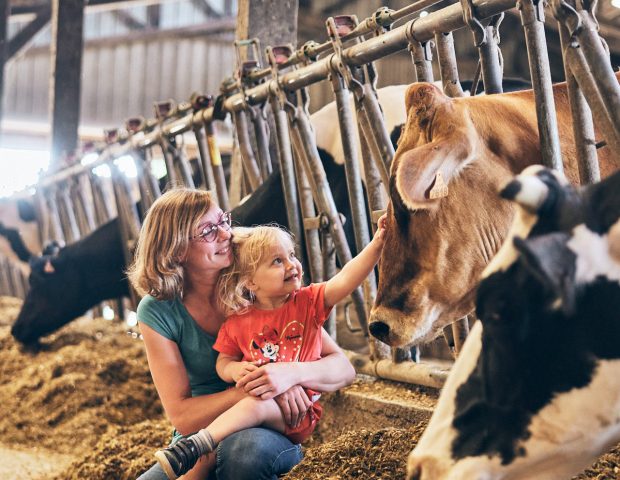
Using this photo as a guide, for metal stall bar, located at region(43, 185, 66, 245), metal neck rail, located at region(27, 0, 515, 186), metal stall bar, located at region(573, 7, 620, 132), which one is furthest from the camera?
metal stall bar, located at region(43, 185, 66, 245)

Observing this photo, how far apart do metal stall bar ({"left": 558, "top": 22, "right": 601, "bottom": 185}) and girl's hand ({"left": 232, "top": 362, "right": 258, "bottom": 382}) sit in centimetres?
93

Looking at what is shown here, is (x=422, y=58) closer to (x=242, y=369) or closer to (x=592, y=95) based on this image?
(x=592, y=95)

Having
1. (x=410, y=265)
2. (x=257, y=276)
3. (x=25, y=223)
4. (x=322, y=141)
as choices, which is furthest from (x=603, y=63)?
(x=25, y=223)

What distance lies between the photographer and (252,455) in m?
2.08

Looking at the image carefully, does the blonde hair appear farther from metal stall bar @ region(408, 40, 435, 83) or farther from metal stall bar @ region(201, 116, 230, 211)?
metal stall bar @ region(201, 116, 230, 211)

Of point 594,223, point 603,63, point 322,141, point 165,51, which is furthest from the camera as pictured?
point 165,51

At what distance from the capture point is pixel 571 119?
222 centimetres

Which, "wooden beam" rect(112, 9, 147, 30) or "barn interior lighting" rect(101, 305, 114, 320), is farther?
"wooden beam" rect(112, 9, 147, 30)

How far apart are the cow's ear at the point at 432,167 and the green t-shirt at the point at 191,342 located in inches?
29.2

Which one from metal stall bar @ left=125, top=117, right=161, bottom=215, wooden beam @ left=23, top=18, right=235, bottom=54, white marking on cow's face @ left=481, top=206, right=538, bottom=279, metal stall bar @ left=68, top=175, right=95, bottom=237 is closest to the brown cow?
white marking on cow's face @ left=481, top=206, right=538, bottom=279

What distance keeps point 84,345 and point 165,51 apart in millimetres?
14231

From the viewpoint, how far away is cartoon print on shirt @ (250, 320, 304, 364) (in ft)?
7.25

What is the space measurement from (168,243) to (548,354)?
134 centimetres

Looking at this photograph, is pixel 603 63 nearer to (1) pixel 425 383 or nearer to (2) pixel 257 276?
(2) pixel 257 276
